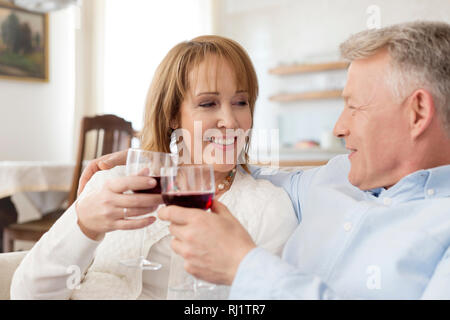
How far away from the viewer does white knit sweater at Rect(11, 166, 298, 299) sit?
93 cm

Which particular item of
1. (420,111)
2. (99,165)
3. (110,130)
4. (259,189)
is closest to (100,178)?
(99,165)

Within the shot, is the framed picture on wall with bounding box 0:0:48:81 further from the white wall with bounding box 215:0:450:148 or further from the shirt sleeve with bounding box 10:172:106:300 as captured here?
the shirt sleeve with bounding box 10:172:106:300

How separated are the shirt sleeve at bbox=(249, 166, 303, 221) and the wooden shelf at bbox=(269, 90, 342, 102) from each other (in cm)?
353

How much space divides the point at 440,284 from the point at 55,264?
711mm

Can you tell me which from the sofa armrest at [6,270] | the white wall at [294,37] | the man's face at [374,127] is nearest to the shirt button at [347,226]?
the man's face at [374,127]

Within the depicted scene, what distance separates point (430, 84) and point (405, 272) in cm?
40

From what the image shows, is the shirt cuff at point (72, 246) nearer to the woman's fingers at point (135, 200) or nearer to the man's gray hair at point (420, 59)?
the woman's fingers at point (135, 200)

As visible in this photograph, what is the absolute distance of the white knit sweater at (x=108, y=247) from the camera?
93cm

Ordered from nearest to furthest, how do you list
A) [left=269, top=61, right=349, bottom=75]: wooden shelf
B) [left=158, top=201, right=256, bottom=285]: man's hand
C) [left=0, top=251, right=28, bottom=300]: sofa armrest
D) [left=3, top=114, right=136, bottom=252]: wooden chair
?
[left=158, top=201, right=256, bottom=285]: man's hand
[left=0, top=251, right=28, bottom=300]: sofa armrest
[left=3, top=114, right=136, bottom=252]: wooden chair
[left=269, top=61, right=349, bottom=75]: wooden shelf

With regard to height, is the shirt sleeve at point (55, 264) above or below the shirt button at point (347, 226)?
Result: below

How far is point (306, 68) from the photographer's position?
4852 millimetres

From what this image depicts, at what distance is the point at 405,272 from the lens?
0.90 meters

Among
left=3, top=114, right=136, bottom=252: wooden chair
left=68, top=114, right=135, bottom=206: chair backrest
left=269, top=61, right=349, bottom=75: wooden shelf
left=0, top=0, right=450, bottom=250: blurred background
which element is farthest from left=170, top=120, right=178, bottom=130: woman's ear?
left=269, top=61, right=349, bottom=75: wooden shelf
